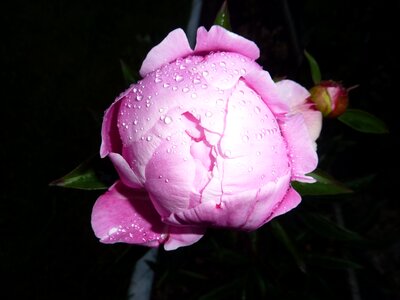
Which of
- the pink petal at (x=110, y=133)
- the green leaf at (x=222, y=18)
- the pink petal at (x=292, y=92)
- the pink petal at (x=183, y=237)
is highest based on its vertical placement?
the green leaf at (x=222, y=18)

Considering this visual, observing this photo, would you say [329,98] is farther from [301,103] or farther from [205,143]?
[205,143]

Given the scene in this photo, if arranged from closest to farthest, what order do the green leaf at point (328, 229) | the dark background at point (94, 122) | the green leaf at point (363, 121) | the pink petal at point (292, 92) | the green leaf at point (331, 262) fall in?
the pink petal at point (292, 92)
the green leaf at point (363, 121)
the green leaf at point (328, 229)
the green leaf at point (331, 262)
the dark background at point (94, 122)

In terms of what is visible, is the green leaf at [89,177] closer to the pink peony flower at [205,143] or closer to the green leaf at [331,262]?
the pink peony flower at [205,143]

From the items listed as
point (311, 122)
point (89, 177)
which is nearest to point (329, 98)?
point (311, 122)

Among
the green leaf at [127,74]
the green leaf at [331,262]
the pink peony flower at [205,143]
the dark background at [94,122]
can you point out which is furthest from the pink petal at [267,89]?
the green leaf at [331,262]

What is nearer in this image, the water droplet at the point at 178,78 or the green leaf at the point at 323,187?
the water droplet at the point at 178,78

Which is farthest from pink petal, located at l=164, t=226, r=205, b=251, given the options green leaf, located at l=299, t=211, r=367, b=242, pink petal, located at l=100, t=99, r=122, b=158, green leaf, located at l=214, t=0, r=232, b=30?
green leaf, located at l=299, t=211, r=367, b=242

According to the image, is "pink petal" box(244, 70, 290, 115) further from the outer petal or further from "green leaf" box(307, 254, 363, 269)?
"green leaf" box(307, 254, 363, 269)
